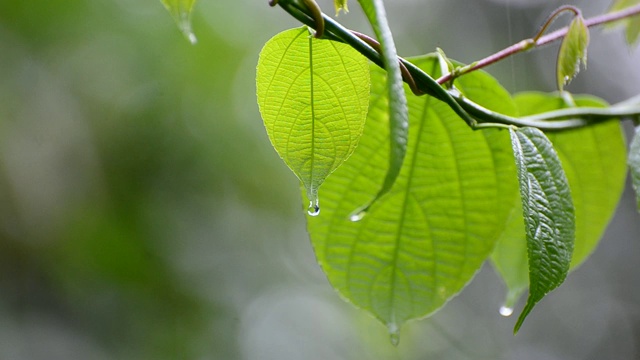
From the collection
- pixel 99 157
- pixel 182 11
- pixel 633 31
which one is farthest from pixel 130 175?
pixel 182 11

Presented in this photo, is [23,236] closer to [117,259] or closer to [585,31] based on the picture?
[117,259]

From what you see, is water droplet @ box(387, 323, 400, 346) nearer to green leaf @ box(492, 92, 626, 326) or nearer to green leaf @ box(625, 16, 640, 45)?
green leaf @ box(492, 92, 626, 326)

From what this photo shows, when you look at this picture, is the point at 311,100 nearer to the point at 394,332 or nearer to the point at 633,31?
the point at 394,332

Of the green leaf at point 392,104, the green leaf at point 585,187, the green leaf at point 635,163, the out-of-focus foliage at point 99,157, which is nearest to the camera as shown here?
the green leaf at point 392,104

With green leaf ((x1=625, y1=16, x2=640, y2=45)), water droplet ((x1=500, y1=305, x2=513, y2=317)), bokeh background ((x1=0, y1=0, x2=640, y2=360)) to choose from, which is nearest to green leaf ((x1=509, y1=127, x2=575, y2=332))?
water droplet ((x1=500, y1=305, x2=513, y2=317))

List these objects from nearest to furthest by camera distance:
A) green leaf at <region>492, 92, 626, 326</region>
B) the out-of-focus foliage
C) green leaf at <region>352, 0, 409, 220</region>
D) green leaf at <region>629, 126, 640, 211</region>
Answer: green leaf at <region>352, 0, 409, 220</region>, green leaf at <region>629, 126, 640, 211</region>, green leaf at <region>492, 92, 626, 326</region>, the out-of-focus foliage

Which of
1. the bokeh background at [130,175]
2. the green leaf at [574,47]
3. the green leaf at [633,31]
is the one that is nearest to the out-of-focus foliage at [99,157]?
the bokeh background at [130,175]

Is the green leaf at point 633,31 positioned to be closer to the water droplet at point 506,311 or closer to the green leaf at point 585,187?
the green leaf at point 585,187
